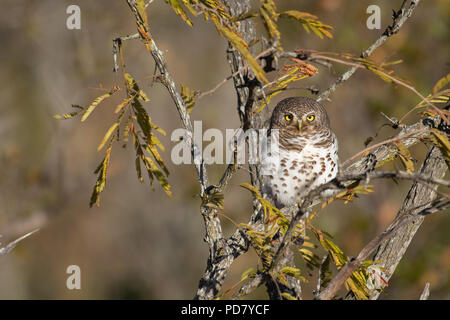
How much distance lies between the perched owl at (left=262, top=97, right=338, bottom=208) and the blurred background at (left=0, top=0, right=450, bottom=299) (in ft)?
1.12

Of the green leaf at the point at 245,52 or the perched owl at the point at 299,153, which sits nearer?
the green leaf at the point at 245,52

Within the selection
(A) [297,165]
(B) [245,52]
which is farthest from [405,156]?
(A) [297,165]

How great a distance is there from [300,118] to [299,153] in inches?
14.4

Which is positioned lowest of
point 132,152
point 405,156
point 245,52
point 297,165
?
point 405,156

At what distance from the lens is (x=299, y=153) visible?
14.4 ft

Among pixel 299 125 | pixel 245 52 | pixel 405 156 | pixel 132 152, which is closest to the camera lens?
pixel 245 52

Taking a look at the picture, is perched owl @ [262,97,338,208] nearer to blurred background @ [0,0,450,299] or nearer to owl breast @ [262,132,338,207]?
owl breast @ [262,132,338,207]

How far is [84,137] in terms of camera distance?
38.5ft

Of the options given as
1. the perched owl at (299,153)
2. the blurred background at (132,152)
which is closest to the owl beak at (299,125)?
the perched owl at (299,153)

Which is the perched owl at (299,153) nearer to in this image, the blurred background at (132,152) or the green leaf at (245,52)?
the blurred background at (132,152)

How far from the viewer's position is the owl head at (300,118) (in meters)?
4.55

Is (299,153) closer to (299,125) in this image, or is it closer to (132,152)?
(299,125)

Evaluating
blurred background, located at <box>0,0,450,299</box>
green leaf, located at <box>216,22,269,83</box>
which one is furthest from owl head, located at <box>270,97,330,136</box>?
green leaf, located at <box>216,22,269,83</box>
